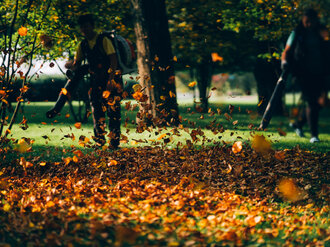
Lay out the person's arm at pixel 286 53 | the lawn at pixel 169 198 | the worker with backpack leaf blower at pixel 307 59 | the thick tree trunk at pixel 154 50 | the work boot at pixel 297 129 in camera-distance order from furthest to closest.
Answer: the thick tree trunk at pixel 154 50
the work boot at pixel 297 129
the person's arm at pixel 286 53
the worker with backpack leaf blower at pixel 307 59
the lawn at pixel 169 198

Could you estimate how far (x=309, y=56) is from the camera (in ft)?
14.3

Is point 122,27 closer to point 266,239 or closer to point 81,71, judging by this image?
point 81,71

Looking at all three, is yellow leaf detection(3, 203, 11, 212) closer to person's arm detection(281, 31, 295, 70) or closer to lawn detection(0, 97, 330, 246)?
lawn detection(0, 97, 330, 246)

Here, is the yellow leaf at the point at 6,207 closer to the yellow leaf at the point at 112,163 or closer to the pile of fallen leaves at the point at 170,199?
the pile of fallen leaves at the point at 170,199

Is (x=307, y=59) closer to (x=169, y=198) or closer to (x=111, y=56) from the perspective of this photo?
(x=169, y=198)

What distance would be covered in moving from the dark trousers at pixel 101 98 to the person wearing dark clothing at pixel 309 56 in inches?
106

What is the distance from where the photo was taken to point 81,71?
6.36 meters

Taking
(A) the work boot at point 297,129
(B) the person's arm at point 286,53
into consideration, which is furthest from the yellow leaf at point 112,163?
(A) the work boot at point 297,129

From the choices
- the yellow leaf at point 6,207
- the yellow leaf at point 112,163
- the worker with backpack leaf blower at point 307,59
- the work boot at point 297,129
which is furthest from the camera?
the work boot at point 297,129

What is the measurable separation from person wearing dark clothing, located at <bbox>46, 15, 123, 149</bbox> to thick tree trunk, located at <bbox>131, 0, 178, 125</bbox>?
8.21 feet

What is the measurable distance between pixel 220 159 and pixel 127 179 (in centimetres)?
176

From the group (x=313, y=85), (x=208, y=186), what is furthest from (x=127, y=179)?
(x=313, y=85)

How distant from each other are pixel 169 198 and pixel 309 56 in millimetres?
2194

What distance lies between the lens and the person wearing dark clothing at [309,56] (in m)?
4.16
